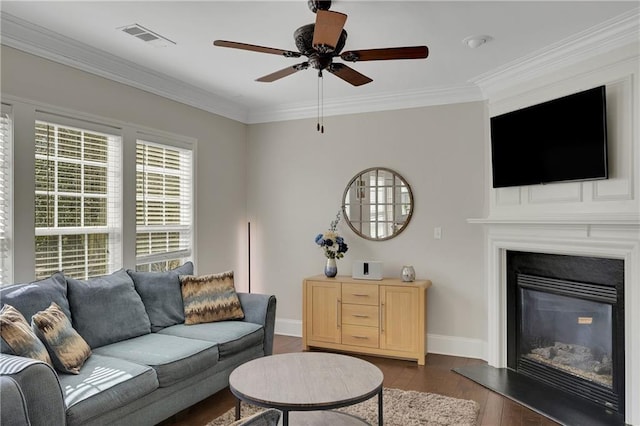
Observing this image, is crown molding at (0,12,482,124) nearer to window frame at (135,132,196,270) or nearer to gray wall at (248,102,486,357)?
gray wall at (248,102,486,357)

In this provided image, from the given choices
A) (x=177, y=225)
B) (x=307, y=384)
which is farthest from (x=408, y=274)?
(x=177, y=225)

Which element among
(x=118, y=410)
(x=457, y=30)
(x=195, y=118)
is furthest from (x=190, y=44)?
(x=118, y=410)

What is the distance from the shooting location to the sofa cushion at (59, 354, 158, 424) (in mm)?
2270

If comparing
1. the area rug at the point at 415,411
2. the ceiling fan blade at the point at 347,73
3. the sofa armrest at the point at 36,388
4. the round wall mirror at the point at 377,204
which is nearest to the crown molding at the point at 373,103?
the round wall mirror at the point at 377,204

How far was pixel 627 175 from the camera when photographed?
2984mm

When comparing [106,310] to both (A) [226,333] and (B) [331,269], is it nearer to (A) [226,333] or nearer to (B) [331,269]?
(A) [226,333]

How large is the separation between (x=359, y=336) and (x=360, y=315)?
208 millimetres

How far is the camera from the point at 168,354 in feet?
9.59

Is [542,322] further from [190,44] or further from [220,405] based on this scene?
[190,44]

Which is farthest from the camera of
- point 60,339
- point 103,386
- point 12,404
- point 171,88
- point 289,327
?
point 289,327

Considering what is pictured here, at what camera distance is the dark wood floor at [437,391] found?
307 centimetres

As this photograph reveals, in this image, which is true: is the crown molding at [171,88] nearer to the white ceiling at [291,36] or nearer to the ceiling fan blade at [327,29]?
the white ceiling at [291,36]

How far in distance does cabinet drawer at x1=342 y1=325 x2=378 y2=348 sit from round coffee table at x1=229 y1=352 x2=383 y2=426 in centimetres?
153

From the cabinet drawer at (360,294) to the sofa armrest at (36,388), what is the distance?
2788mm
